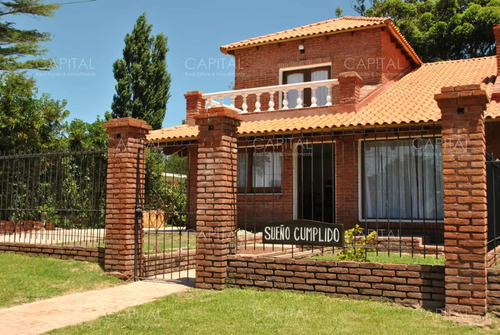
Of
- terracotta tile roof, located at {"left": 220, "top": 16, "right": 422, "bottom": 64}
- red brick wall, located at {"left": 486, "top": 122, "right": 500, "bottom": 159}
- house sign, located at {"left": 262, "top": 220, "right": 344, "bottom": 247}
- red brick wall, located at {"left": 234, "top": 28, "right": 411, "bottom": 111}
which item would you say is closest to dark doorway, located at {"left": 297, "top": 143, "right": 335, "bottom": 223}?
red brick wall, located at {"left": 234, "top": 28, "right": 411, "bottom": 111}

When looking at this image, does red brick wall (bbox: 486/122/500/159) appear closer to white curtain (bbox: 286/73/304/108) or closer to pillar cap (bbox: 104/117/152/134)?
white curtain (bbox: 286/73/304/108)

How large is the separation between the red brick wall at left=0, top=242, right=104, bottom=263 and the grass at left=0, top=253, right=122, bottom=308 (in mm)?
140

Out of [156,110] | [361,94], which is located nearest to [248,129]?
[361,94]

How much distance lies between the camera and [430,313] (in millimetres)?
5402

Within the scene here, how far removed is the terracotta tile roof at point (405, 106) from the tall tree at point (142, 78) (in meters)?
11.7

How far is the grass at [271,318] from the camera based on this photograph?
491 centimetres

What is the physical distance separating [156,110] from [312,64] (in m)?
14.1

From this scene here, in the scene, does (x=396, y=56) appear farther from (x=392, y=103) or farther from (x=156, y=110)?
(x=156, y=110)

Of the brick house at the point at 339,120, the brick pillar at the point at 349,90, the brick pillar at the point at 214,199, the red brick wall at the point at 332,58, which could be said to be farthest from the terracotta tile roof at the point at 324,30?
the brick pillar at the point at 214,199

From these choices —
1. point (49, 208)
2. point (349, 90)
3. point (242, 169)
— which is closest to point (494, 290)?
point (49, 208)

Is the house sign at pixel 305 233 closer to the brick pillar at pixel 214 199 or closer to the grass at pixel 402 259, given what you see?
the brick pillar at pixel 214 199

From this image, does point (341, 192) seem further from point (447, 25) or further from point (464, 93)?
point (447, 25)

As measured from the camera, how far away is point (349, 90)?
1328 cm

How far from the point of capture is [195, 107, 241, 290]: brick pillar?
6754mm
